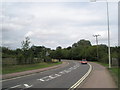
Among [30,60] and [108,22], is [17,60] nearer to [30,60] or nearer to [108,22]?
[30,60]

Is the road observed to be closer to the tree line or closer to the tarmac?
the tarmac

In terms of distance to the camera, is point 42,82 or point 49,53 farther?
point 49,53

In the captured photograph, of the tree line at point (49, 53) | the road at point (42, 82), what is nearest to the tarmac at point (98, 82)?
the road at point (42, 82)

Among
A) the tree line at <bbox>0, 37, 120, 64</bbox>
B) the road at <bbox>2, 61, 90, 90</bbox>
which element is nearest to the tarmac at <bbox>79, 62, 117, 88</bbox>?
the road at <bbox>2, 61, 90, 90</bbox>

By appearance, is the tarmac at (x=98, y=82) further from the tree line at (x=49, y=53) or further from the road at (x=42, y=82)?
the tree line at (x=49, y=53)

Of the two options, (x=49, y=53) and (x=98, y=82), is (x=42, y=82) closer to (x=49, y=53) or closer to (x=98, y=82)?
(x=98, y=82)

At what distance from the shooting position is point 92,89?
38.6ft

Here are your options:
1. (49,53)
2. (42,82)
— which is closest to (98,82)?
(42,82)

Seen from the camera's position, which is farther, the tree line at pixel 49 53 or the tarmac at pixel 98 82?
the tree line at pixel 49 53

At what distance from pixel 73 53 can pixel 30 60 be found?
212 ft

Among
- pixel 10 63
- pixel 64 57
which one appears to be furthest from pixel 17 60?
pixel 64 57

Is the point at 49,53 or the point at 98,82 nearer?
the point at 98,82

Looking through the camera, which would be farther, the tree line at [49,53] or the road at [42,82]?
the tree line at [49,53]

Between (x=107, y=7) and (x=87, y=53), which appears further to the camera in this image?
(x=87, y=53)
